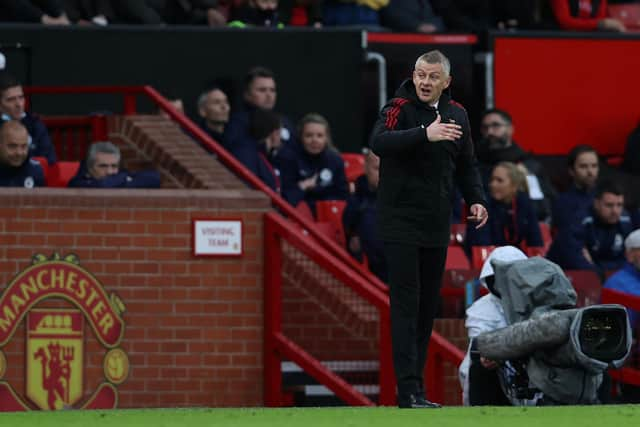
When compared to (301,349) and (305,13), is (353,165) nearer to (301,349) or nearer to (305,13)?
(305,13)

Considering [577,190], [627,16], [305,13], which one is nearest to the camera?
[577,190]

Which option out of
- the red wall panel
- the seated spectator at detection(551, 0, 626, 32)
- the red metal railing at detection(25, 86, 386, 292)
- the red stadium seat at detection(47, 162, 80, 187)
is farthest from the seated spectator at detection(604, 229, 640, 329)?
the seated spectator at detection(551, 0, 626, 32)

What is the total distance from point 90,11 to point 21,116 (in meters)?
3.28

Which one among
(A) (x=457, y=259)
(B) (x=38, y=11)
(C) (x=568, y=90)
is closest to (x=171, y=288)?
(A) (x=457, y=259)

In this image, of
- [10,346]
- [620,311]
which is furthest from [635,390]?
[10,346]

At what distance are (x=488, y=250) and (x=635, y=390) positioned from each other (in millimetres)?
2044

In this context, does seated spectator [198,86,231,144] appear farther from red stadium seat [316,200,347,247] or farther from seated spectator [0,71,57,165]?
seated spectator [0,71,57,165]

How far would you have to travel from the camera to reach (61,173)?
13312 millimetres

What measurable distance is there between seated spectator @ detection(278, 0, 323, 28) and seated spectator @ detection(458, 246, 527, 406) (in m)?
7.37

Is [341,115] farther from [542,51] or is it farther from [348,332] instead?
[348,332]

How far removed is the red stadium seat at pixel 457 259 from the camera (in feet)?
42.8

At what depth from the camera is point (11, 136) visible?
12.5 metres

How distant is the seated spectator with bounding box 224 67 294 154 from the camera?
559 inches

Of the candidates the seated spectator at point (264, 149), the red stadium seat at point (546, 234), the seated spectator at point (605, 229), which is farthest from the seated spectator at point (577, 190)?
the seated spectator at point (264, 149)
